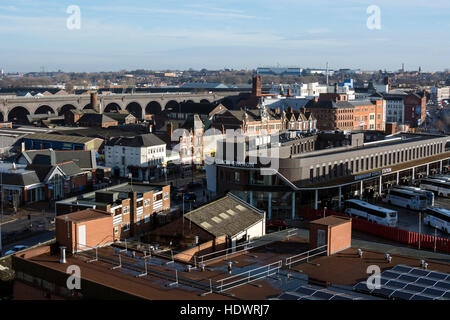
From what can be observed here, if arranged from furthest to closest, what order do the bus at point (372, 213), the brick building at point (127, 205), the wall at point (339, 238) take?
the bus at point (372, 213) → the brick building at point (127, 205) → the wall at point (339, 238)

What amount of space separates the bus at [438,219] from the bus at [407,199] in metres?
3.36

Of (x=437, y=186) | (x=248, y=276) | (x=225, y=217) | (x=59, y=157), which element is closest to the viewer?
(x=248, y=276)

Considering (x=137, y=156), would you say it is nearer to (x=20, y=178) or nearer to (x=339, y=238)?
(x=20, y=178)

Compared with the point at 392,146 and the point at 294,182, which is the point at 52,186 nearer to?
the point at 294,182

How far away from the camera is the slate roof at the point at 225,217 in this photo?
24234 mm

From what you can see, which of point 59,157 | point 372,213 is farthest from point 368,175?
point 59,157

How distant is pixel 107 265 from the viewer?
16266 millimetres

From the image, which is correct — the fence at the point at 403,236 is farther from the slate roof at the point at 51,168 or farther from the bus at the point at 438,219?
the slate roof at the point at 51,168

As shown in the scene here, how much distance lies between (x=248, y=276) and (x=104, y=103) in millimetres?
85779

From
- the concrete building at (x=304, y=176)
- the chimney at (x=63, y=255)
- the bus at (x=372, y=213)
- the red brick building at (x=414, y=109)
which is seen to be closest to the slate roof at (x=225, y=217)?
the chimney at (x=63, y=255)

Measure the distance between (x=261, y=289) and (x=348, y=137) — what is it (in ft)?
115

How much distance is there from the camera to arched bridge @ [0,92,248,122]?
3349 inches

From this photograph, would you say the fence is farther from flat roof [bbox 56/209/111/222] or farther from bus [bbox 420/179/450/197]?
flat roof [bbox 56/209/111/222]

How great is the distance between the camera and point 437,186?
43.8 metres
